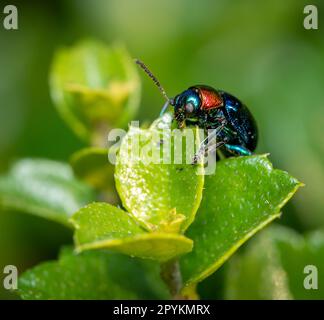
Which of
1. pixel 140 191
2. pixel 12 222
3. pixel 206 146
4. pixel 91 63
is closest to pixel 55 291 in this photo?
pixel 140 191

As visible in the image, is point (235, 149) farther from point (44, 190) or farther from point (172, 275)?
point (44, 190)

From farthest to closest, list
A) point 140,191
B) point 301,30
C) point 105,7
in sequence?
point 105,7
point 301,30
point 140,191

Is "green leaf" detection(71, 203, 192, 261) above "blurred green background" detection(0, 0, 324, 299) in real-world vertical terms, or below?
below

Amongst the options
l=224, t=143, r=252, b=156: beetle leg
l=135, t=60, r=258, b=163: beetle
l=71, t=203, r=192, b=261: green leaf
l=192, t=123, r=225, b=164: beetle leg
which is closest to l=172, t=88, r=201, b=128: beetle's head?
l=135, t=60, r=258, b=163: beetle

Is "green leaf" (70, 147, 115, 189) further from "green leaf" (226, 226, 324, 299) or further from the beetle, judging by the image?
"green leaf" (226, 226, 324, 299)

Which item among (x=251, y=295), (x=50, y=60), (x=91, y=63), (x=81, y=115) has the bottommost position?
(x=251, y=295)

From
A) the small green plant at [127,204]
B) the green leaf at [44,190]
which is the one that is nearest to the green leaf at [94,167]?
the small green plant at [127,204]

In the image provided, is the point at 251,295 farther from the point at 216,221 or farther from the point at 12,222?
the point at 12,222

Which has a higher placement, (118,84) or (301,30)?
(301,30)
